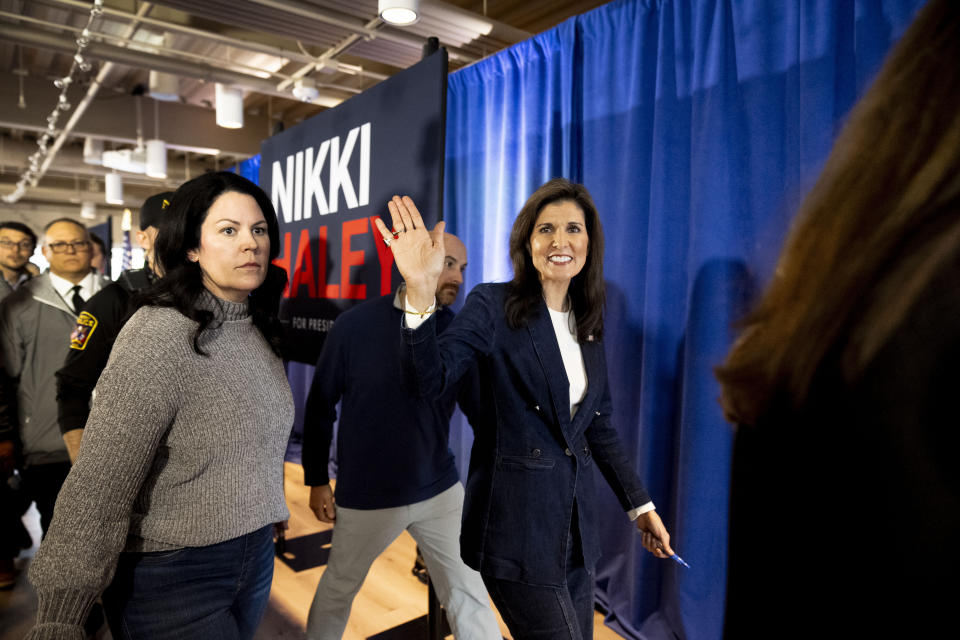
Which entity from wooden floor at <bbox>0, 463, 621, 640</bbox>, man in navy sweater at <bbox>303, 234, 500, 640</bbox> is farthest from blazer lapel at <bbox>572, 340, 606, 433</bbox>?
wooden floor at <bbox>0, 463, 621, 640</bbox>

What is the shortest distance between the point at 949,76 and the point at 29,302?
3.50 m

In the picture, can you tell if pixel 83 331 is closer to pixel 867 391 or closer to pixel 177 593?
pixel 177 593

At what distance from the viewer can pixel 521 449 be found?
142cm

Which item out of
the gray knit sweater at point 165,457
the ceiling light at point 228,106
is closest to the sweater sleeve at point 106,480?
the gray knit sweater at point 165,457

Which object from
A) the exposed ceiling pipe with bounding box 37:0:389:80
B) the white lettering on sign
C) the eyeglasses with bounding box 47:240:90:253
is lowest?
the eyeglasses with bounding box 47:240:90:253

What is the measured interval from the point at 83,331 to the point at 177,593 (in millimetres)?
1275

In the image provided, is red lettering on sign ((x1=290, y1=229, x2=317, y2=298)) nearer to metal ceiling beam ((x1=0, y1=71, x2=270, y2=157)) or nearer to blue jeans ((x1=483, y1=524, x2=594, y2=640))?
blue jeans ((x1=483, y1=524, x2=594, y2=640))

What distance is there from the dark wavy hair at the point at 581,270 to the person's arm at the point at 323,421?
2.52 feet

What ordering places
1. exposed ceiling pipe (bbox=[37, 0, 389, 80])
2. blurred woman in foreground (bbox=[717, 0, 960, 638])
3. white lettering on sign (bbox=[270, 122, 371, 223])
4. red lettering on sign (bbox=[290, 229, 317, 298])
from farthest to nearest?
1. exposed ceiling pipe (bbox=[37, 0, 389, 80])
2. red lettering on sign (bbox=[290, 229, 317, 298])
3. white lettering on sign (bbox=[270, 122, 371, 223])
4. blurred woman in foreground (bbox=[717, 0, 960, 638])

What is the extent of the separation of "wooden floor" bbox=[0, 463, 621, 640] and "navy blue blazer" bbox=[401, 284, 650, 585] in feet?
4.76

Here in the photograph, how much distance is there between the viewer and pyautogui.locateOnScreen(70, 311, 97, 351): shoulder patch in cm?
201

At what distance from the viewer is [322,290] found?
6.57 ft

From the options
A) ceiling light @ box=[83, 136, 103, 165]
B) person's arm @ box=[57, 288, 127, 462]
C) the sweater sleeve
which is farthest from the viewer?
ceiling light @ box=[83, 136, 103, 165]

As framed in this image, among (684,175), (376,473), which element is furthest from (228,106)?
(376,473)
